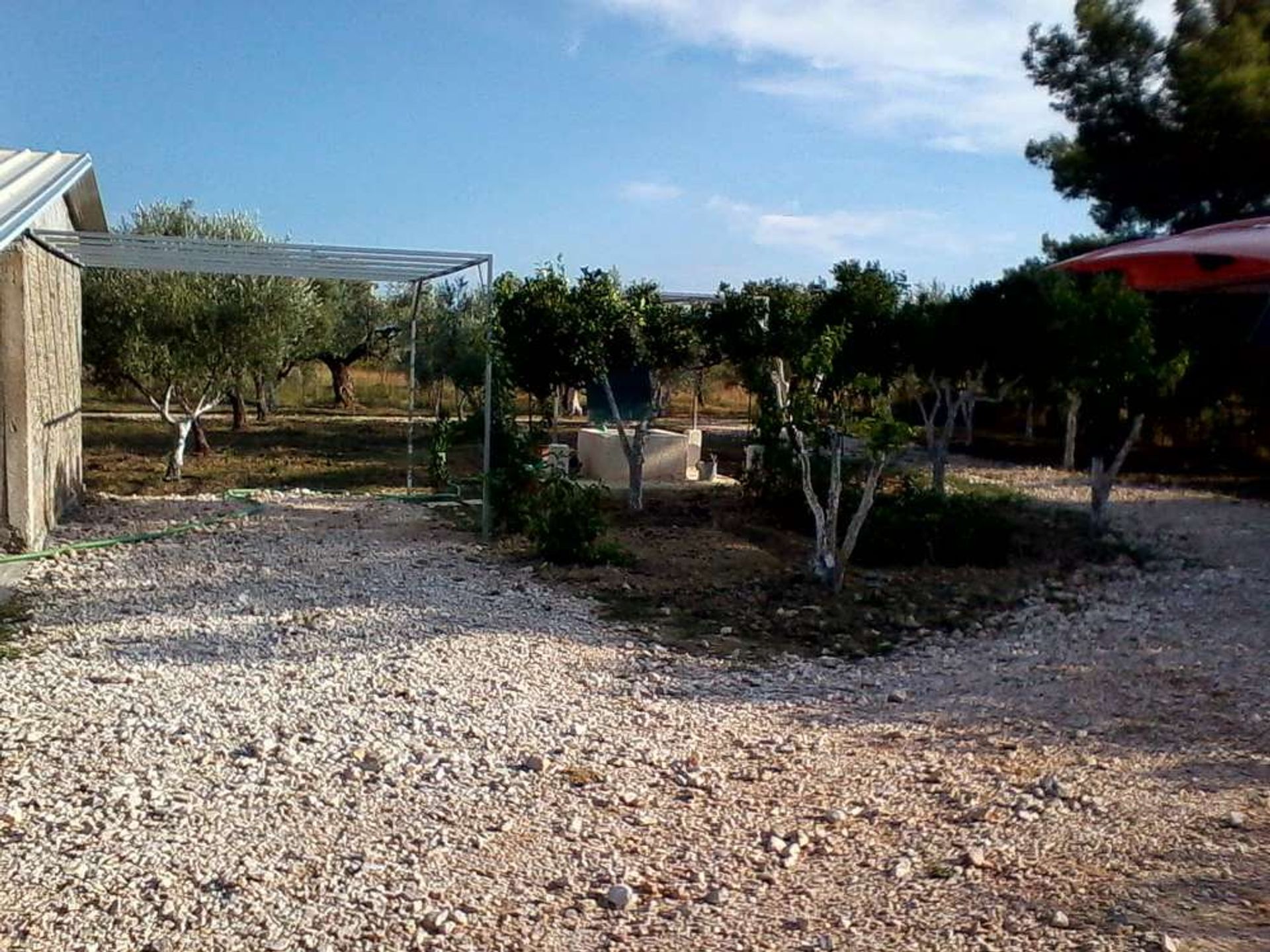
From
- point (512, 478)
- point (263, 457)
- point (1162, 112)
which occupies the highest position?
point (1162, 112)

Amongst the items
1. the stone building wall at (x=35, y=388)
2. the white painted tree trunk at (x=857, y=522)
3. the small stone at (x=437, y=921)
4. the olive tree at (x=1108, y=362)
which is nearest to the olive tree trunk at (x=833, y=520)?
the white painted tree trunk at (x=857, y=522)

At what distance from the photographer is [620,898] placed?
11.7 feet

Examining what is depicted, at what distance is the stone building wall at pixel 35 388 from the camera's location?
9.10m

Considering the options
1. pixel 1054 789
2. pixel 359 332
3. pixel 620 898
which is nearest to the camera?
pixel 620 898

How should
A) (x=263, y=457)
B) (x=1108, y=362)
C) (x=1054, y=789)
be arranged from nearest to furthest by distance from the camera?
(x=1054, y=789), (x=1108, y=362), (x=263, y=457)

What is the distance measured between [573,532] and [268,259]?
12.0 feet

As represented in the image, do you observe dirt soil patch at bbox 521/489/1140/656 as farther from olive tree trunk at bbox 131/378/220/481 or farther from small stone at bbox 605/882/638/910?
olive tree trunk at bbox 131/378/220/481

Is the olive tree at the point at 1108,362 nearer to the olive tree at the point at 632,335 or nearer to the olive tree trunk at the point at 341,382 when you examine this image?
the olive tree at the point at 632,335

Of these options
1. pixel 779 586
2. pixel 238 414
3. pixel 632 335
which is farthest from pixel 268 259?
pixel 238 414

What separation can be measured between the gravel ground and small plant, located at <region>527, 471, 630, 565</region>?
1.27 meters

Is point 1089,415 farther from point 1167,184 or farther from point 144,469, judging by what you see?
point 144,469

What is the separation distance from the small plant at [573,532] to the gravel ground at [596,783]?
1.27m

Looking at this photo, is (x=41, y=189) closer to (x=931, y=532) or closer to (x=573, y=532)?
(x=573, y=532)

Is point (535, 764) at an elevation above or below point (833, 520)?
below
